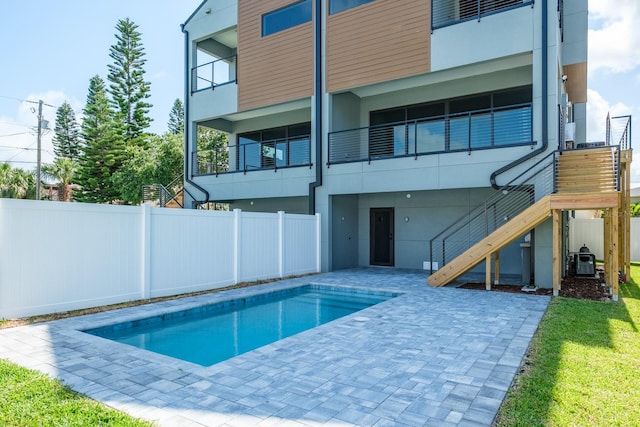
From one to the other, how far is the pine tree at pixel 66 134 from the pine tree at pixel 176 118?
7.82 metres

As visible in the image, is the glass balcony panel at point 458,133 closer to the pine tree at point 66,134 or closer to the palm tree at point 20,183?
the palm tree at point 20,183

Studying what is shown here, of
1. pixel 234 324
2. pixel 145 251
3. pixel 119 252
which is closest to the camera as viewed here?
pixel 234 324

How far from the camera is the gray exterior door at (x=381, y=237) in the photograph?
1370 cm

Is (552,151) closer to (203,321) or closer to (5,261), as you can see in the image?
(203,321)

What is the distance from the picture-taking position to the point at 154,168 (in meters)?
24.1

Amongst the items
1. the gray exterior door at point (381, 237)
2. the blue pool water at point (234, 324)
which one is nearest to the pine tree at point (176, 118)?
the gray exterior door at point (381, 237)

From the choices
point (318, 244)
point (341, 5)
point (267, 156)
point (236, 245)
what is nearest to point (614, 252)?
point (318, 244)

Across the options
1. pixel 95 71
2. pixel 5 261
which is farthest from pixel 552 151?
pixel 95 71

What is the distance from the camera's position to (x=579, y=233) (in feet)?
53.4

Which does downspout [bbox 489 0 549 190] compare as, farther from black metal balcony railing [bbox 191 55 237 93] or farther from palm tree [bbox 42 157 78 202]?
palm tree [bbox 42 157 78 202]

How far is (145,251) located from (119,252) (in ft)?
1.68

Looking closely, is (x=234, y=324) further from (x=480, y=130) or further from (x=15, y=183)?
(x=15, y=183)

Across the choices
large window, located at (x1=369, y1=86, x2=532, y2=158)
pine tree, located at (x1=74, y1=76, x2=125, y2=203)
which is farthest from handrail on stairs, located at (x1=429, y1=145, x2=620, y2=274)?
pine tree, located at (x1=74, y1=76, x2=125, y2=203)

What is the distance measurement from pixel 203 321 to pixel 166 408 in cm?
389
